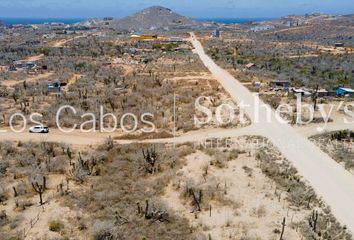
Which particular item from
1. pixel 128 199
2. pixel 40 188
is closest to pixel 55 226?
pixel 40 188

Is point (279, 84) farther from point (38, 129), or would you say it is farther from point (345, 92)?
point (38, 129)

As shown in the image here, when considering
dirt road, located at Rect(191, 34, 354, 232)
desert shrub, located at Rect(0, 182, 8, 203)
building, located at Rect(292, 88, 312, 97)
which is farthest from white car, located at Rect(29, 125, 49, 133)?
building, located at Rect(292, 88, 312, 97)

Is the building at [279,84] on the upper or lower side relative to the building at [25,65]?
lower

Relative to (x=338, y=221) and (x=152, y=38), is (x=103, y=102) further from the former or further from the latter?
(x=152, y=38)

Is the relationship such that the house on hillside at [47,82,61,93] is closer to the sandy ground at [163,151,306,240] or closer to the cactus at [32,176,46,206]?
the cactus at [32,176,46,206]

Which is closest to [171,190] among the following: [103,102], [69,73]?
[103,102]

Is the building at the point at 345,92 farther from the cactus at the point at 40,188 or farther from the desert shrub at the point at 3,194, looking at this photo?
the desert shrub at the point at 3,194

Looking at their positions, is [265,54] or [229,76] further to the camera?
[265,54]

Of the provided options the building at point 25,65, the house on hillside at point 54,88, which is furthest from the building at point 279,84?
the building at point 25,65
